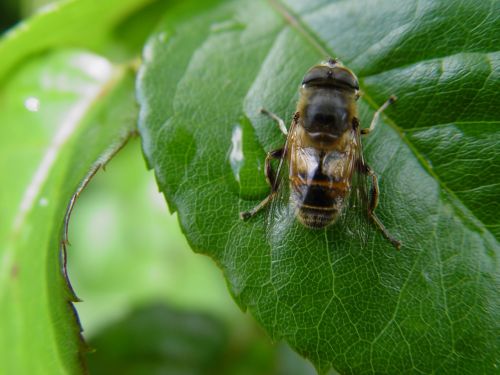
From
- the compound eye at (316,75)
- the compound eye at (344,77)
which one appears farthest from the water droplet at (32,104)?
the compound eye at (344,77)

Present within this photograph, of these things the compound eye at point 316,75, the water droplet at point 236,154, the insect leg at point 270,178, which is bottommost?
the insect leg at point 270,178

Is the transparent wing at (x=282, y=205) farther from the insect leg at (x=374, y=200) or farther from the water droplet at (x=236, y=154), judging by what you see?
the insect leg at (x=374, y=200)

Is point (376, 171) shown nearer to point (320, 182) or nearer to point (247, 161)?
point (320, 182)

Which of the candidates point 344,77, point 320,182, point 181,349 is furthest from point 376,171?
point 181,349

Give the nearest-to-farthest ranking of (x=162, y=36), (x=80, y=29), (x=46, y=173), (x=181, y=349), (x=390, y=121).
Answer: (x=390, y=121) → (x=162, y=36) → (x=46, y=173) → (x=80, y=29) → (x=181, y=349)

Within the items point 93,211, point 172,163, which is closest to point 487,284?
point 172,163

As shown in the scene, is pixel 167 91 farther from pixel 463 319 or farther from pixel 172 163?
pixel 463 319

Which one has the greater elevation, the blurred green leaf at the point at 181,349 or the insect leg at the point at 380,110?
the insect leg at the point at 380,110
